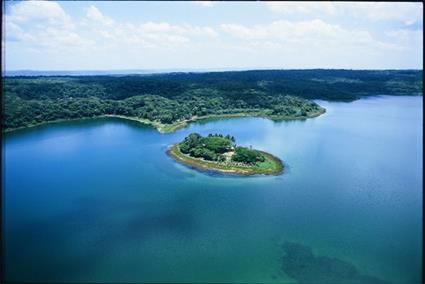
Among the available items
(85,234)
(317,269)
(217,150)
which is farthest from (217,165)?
(317,269)

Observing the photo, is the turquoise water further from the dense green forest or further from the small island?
the dense green forest

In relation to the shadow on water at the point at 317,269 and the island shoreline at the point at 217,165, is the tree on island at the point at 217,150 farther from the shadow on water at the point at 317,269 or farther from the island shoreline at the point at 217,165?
the shadow on water at the point at 317,269

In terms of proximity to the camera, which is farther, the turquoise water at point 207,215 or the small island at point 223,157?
the small island at point 223,157

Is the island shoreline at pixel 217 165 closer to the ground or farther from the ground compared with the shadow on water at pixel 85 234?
closer to the ground

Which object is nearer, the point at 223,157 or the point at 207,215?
the point at 207,215

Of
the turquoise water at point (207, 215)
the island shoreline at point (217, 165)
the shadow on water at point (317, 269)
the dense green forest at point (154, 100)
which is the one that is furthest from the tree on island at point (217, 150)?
the dense green forest at point (154, 100)

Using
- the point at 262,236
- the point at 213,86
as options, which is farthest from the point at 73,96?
the point at 262,236

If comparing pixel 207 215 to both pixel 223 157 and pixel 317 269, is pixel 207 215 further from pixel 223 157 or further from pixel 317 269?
pixel 223 157
